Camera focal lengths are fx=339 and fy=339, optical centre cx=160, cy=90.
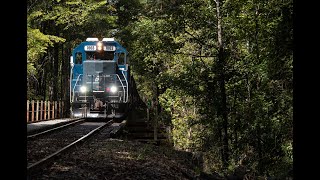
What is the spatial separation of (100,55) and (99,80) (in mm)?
1495

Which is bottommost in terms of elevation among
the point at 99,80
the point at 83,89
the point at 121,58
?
the point at 83,89

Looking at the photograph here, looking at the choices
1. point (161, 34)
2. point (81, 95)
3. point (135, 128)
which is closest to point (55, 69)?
point (81, 95)

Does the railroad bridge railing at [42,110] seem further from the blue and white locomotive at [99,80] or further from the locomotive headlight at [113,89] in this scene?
the locomotive headlight at [113,89]

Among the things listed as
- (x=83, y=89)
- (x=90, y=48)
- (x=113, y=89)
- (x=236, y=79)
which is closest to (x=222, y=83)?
(x=236, y=79)

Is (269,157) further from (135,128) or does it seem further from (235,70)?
(135,128)

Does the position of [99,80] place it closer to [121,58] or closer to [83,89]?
[83,89]

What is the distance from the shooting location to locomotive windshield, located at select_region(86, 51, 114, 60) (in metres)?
18.7

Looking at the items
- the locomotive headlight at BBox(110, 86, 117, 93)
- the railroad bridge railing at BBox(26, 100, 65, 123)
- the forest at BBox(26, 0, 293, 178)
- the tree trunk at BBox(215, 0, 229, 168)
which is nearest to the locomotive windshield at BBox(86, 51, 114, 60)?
the locomotive headlight at BBox(110, 86, 117, 93)

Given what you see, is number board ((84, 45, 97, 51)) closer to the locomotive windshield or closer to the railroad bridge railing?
the locomotive windshield

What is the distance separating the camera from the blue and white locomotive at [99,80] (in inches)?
708

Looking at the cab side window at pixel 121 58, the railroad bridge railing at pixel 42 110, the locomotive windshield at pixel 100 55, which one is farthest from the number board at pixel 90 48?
the railroad bridge railing at pixel 42 110

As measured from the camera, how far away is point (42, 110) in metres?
19.5
